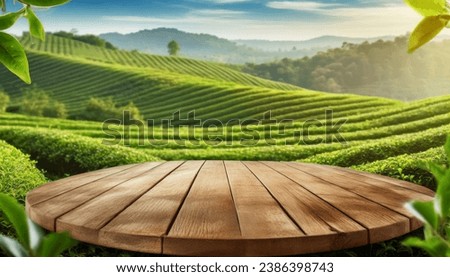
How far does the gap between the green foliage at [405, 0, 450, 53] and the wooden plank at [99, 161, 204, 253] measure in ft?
2.41

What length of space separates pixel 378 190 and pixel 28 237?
1430 millimetres

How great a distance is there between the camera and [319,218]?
3.76ft

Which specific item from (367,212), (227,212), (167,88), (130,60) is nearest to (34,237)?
(227,212)

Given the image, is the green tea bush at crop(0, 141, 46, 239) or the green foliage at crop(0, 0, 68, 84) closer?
the green foliage at crop(0, 0, 68, 84)

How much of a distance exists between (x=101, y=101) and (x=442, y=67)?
6105mm

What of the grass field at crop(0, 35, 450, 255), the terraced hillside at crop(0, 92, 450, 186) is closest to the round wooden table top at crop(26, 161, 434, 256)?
the grass field at crop(0, 35, 450, 255)

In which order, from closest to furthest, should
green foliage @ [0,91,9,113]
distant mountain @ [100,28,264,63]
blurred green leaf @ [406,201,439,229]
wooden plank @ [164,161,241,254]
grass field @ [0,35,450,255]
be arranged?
blurred green leaf @ [406,201,439,229] < wooden plank @ [164,161,241,254] < grass field @ [0,35,450,255] < distant mountain @ [100,28,264,63] < green foliage @ [0,91,9,113]

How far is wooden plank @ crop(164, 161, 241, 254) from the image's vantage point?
3.26ft

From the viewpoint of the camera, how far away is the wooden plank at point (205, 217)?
0.99m

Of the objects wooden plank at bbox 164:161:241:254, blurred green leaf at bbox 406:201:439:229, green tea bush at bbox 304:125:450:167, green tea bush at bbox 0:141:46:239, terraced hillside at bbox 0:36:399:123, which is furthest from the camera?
terraced hillside at bbox 0:36:399:123

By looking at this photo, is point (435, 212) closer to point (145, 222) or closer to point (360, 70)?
point (145, 222)

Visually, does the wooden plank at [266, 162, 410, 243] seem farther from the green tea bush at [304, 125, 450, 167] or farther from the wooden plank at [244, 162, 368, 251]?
the green tea bush at [304, 125, 450, 167]

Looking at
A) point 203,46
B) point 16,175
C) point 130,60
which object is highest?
point 130,60

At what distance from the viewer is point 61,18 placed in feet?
10.2
